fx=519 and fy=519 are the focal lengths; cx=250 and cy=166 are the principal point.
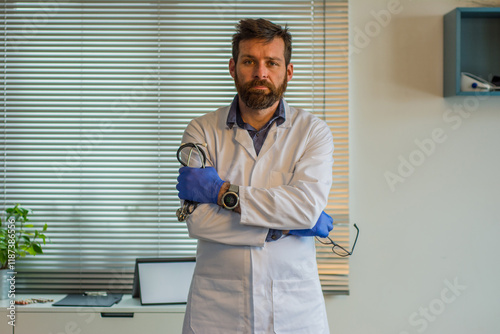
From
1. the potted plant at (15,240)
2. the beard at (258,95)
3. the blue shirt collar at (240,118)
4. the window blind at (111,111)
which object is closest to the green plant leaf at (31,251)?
the potted plant at (15,240)

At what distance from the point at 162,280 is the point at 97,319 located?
1.19 feet

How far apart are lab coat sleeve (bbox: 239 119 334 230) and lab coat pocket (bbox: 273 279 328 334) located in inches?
8.1

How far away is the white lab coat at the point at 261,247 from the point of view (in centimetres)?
172

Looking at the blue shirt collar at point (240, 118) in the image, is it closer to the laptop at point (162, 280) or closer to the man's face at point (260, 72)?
the man's face at point (260, 72)

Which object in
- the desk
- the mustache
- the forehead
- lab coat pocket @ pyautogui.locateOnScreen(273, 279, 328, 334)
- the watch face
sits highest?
the forehead

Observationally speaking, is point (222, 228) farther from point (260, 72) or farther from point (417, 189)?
point (417, 189)

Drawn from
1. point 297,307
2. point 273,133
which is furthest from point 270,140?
point 297,307

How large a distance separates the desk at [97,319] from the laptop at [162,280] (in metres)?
0.07

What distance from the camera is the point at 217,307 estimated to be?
5.74ft

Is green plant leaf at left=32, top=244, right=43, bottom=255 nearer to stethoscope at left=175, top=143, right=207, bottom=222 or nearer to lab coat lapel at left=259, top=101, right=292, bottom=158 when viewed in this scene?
stethoscope at left=175, top=143, right=207, bottom=222

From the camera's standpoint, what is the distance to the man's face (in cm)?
186

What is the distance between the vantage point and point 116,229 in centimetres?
284

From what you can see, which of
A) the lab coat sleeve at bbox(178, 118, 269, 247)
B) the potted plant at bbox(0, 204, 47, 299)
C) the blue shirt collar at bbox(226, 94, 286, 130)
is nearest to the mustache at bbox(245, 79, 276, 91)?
the blue shirt collar at bbox(226, 94, 286, 130)

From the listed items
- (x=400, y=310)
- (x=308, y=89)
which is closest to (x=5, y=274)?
(x=308, y=89)
